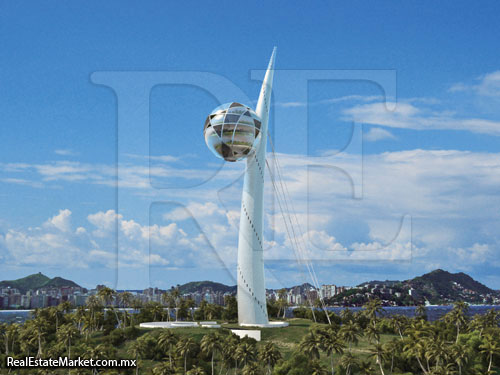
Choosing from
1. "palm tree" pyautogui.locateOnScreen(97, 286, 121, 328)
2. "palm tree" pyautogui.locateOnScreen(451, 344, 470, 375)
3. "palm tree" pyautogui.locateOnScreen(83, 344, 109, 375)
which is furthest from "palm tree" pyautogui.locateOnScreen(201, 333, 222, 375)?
"palm tree" pyautogui.locateOnScreen(97, 286, 121, 328)

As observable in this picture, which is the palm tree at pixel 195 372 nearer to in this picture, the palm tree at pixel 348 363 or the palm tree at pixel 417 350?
the palm tree at pixel 348 363

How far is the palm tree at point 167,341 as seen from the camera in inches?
2291

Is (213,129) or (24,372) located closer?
(213,129)

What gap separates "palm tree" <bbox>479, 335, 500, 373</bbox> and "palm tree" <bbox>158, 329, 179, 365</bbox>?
34576 mm

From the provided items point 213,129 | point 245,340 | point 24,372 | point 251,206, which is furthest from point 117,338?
point 213,129

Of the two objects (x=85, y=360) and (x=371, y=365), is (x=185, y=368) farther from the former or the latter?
(x=371, y=365)

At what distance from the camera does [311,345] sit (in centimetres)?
5619

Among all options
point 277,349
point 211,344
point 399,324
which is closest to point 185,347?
point 211,344

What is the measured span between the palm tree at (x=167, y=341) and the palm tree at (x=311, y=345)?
13463 mm

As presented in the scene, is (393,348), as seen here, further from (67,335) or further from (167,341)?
(67,335)

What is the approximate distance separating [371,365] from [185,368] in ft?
63.5

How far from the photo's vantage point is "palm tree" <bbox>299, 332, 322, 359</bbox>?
183 feet

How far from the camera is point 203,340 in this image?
188 feet

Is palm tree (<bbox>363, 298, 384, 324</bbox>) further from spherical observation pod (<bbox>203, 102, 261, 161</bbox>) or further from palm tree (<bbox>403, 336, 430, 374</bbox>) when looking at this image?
spherical observation pod (<bbox>203, 102, 261, 161</bbox>)
